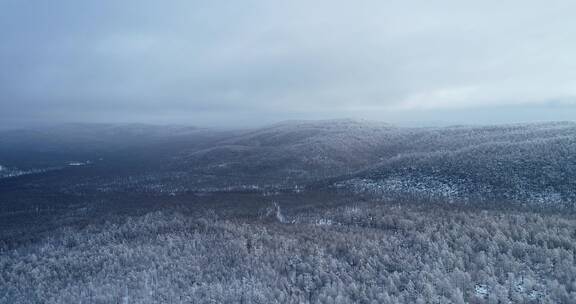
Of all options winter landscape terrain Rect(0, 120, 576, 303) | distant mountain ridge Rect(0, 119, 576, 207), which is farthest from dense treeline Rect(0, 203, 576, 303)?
distant mountain ridge Rect(0, 119, 576, 207)

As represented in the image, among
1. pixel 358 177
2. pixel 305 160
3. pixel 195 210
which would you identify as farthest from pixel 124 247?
pixel 305 160

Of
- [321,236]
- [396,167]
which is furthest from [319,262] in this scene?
[396,167]

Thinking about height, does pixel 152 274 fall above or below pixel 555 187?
below

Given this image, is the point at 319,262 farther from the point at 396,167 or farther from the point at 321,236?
the point at 396,167

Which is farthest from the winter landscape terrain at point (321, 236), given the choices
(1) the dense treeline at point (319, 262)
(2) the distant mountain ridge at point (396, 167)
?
(2) the distant mountain ridge at point (396, 167)

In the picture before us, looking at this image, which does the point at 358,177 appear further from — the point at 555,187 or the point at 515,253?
the point at 515,253

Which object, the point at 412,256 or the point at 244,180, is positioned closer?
the point at 412,256

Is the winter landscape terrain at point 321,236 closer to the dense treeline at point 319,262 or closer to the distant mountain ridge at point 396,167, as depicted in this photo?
the dense treeline at point 319,262
